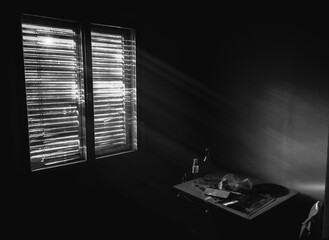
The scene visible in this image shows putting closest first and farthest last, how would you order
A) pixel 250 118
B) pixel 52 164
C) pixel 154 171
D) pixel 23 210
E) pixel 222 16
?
1. pixel 23 210
2. pixel 52 164
3. pixel 250 118
4. pixel 222 16
5. pixel 154 171

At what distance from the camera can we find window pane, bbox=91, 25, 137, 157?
2508mm

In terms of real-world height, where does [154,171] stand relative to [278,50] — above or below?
below

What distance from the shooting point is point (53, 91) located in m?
2.25

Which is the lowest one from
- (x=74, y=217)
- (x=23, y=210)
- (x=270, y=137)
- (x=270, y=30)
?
(x=74, y=217)

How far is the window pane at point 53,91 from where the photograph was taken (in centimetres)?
213

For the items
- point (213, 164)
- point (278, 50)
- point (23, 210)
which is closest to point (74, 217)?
point (23, 210)

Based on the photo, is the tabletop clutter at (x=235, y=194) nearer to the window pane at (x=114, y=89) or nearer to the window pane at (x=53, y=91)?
the window pane at (x=114, y=89)

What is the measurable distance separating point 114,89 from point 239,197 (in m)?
1.49

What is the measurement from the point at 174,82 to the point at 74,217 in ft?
5.43

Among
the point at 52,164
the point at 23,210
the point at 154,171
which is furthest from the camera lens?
the point at 154,171

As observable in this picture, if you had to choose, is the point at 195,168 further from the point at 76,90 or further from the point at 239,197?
the point at 76,90

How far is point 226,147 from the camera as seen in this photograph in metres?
Answer: 2.78

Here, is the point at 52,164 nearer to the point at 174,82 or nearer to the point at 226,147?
the point at 174,82

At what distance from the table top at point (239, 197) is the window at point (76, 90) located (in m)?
0.85
